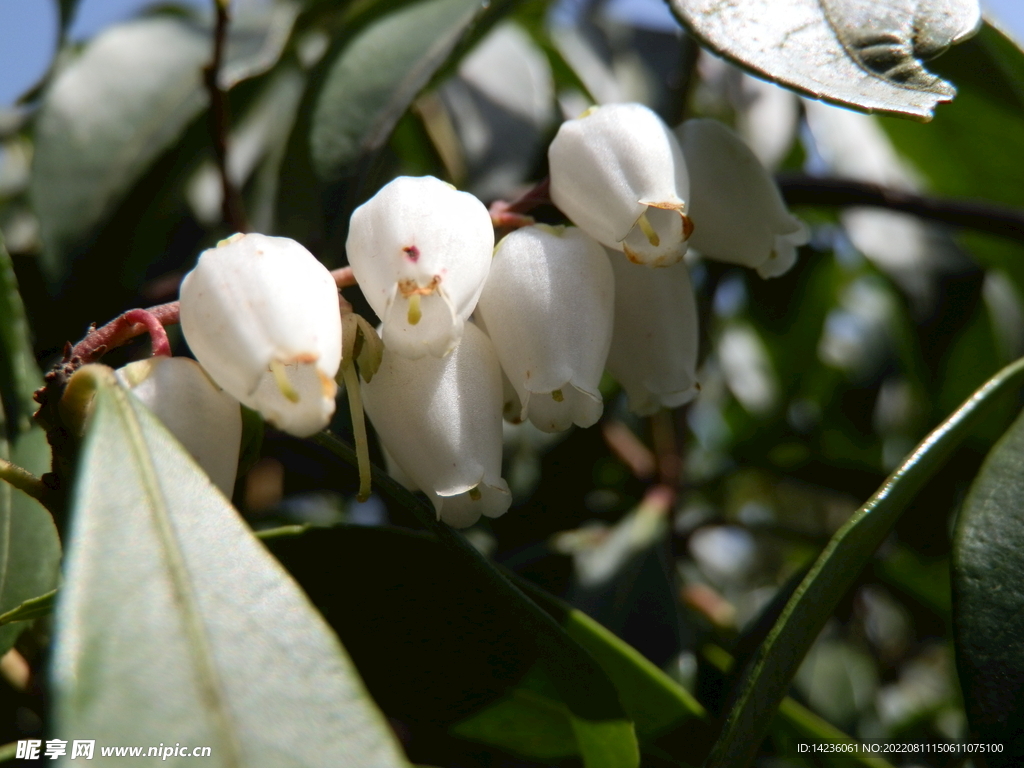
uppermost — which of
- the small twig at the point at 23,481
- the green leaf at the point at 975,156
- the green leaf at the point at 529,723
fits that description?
the small twig at the point at 23,481

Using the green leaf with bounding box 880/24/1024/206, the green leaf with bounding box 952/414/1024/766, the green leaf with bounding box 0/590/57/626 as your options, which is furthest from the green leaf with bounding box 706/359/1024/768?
the green leaf with bounding box 880/24/1024/206

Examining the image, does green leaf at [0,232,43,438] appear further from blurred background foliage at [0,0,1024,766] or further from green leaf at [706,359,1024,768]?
green leaf at [706,359,1024,768]

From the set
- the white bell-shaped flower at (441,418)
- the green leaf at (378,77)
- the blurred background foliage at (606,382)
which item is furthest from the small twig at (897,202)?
the white bell-shaped flower at (441,418)

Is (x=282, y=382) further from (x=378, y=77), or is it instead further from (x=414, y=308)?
(x=378, y=77)

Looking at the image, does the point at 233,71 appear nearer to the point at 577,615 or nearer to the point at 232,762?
the point at 577,615

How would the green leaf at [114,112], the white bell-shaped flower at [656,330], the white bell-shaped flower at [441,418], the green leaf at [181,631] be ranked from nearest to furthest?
the green leaf at [181,631] < the white bell-shaped flower at [441,418] < the white bell-shaped flower at [656,330] < the green leaf at [114,112]

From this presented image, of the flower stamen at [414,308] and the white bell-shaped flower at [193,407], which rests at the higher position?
the flower stamen at [414,308]

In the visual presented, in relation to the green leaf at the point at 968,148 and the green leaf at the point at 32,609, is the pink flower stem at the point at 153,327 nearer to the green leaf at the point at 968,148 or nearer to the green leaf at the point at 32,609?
the green leaf at the point at 32,609

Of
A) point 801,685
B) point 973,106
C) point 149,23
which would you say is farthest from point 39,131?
point 801,685
